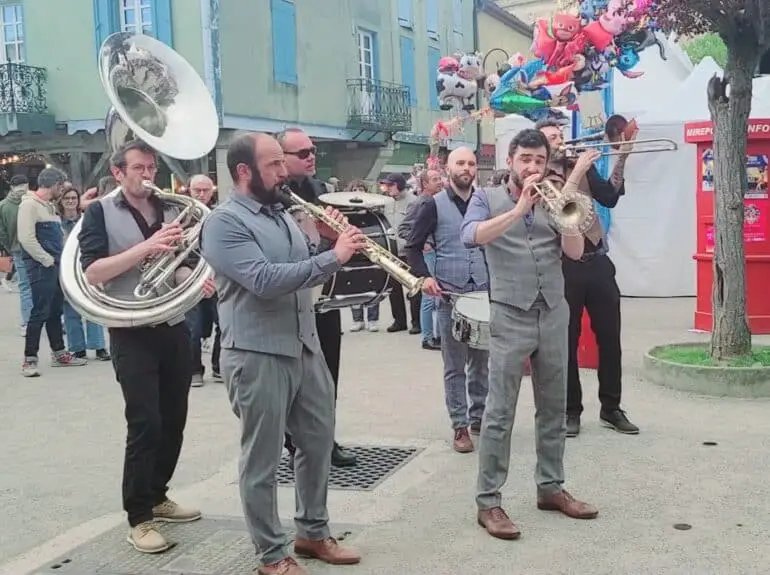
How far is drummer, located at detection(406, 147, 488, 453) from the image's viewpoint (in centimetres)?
561

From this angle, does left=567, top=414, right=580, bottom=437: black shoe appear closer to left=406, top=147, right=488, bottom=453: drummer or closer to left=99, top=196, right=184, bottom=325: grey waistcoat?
left=406, top=147, right=488, bottom=453: drummer

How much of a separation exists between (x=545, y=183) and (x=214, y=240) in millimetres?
1427

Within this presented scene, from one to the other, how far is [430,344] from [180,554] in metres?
5.39

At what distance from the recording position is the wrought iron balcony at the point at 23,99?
18422 millimetres

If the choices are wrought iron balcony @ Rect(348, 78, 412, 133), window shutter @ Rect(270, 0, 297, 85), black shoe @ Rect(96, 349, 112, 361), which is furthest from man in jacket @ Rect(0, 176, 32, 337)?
wrought iron balcony @ Rect(348, 78, 412, 133)

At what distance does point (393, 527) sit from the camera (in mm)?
4312

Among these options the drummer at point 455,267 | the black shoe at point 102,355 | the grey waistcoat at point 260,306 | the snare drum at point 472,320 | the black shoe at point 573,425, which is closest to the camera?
the grey waistcoat at point 260,306

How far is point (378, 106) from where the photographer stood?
2338 cm

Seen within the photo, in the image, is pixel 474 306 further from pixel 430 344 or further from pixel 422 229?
pixel 430 344

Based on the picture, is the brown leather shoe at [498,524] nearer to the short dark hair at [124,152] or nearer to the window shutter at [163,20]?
the short dark hair at [124,152]

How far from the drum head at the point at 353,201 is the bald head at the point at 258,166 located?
3.37 feet

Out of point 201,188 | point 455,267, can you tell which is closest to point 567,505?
point 455,267

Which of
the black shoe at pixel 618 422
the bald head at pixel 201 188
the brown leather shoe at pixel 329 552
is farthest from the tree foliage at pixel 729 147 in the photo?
the brown leather shoe at pixel 329 552

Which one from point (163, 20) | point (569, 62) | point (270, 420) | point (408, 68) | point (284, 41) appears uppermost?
point (408, 68)
